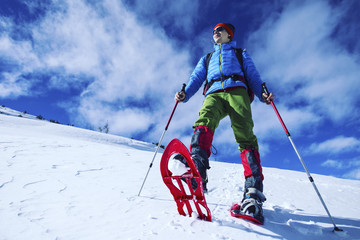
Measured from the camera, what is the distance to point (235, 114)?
219cm

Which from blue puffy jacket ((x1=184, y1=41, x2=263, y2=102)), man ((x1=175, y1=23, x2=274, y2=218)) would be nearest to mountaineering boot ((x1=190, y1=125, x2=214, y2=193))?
man ((x1=175, y1=23, x2=274, y2=218))

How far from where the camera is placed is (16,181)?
1924mm

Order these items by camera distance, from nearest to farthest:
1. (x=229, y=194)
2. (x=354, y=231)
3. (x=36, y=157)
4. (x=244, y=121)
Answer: (x=354, y=231), (x=244, y=121), (x=229, y=194), (x=36, y=157)

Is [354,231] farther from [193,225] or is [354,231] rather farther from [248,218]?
[193,225]

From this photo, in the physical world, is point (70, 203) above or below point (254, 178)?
below

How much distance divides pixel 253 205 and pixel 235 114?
1.00 metres

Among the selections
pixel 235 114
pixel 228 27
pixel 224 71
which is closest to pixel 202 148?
pixel 235 114

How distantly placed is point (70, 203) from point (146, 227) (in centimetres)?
75

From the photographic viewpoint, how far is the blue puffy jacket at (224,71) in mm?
2392

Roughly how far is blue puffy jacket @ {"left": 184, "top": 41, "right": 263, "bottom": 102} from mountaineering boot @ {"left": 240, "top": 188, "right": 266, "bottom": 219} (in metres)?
1.19

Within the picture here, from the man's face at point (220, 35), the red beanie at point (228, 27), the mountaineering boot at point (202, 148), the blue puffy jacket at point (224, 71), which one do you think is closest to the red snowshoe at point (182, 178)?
the mountaineering boot at point (202, 148)

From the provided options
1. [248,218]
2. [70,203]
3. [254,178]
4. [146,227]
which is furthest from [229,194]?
[70,203]

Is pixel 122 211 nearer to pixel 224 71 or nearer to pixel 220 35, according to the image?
pixel 224 71

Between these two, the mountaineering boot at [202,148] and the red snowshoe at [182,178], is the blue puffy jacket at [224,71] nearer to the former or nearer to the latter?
the mountaineering boot at [202,148]
